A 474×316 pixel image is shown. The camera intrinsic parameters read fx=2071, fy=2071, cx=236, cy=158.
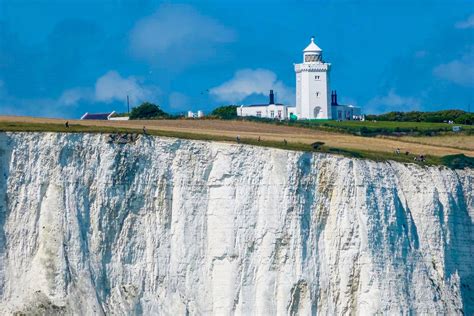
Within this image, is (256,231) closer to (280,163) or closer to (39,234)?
(280,163)

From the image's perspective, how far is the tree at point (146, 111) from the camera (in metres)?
133

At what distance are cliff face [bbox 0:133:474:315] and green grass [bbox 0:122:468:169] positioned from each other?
843mm

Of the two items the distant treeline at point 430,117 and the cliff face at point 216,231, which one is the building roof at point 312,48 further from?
the cliff face at point 216,231

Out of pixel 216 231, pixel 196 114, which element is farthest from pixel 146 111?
pixel 216 231

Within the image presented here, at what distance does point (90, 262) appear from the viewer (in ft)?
291

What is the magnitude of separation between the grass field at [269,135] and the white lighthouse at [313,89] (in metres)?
16.7

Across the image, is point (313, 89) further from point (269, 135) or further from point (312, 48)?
point (269, 135)

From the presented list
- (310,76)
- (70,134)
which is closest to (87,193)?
(70,134)

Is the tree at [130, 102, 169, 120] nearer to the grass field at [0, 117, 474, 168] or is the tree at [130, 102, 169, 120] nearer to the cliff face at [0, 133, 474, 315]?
the grass field at [0, 117, 474, 168]

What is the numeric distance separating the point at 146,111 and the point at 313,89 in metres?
12.6

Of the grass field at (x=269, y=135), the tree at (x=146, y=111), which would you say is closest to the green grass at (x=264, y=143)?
the grass field at (x=269, y=135)

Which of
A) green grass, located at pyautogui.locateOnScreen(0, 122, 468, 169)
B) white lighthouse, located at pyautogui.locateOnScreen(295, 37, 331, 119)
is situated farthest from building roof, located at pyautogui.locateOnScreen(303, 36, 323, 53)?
green grass, located at pyautogui.locateOnScreen(0, 122, 468, 169)

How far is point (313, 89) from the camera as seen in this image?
141125 mm

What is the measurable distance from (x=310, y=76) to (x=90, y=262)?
54.3 m
